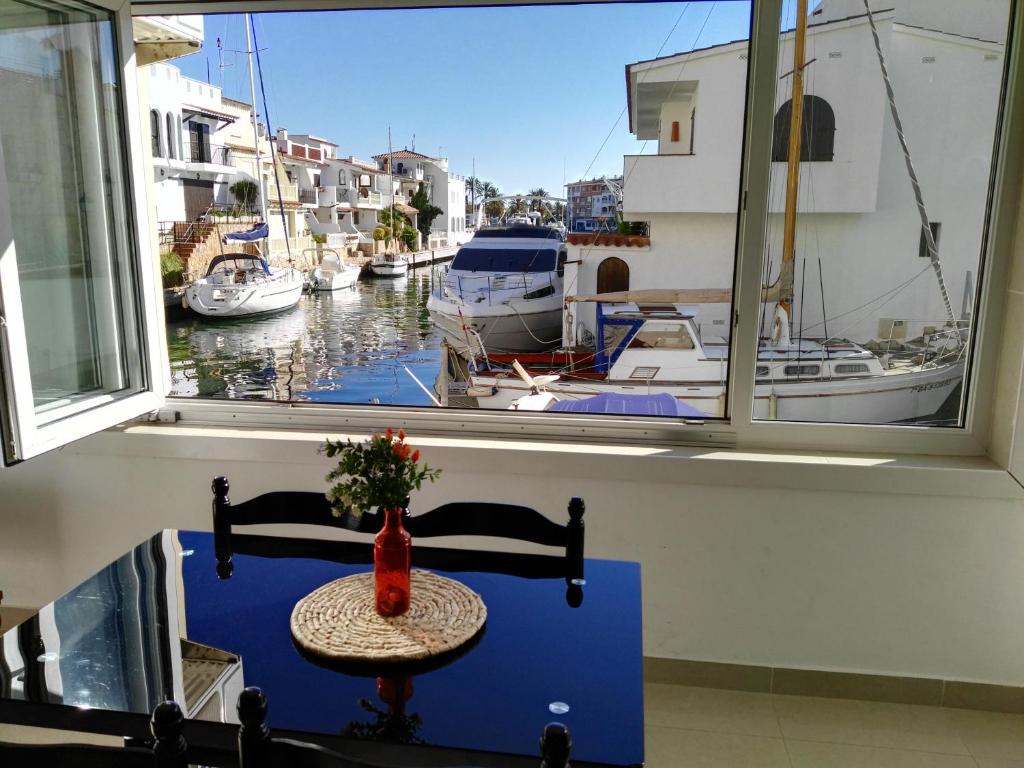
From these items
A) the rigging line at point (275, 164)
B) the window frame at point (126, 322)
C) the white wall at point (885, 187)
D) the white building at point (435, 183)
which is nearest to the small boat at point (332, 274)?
the rigging line at point (275, 164)

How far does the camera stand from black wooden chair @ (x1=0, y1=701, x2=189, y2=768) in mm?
892

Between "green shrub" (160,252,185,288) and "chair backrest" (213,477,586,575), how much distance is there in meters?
1.24

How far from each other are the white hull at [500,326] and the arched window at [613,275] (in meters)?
0.42

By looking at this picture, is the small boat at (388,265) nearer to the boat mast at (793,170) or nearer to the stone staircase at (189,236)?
the stone staircase at (189,236)

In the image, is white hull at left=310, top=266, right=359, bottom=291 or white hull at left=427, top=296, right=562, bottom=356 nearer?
white hull at left=310, top=266, right=359, bottom=291

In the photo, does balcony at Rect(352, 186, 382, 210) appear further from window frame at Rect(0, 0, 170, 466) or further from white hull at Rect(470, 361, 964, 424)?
white hull at Rect(470, 361, 964, 424)

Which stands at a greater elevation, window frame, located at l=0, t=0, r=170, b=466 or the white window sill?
window frame, located at l=0, t=0, r=170, b=466

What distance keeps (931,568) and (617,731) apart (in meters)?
1.61

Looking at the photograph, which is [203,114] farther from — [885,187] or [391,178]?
[885,187]

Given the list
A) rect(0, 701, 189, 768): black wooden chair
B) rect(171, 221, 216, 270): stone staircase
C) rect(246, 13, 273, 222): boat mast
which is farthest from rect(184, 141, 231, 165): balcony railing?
rect(0, 701, 189, 768): black wooden chair

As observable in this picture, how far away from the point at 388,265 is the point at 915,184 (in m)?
1.87

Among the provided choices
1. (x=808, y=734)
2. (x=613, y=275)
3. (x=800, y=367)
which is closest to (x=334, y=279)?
(x=613, y=275)

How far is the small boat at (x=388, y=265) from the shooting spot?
10.1 ft

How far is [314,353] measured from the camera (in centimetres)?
285
